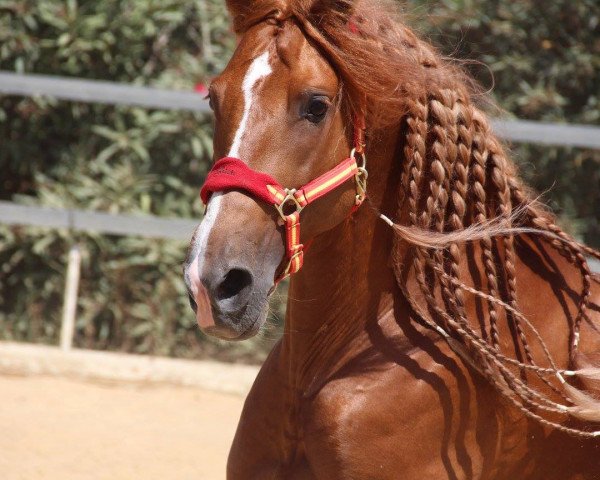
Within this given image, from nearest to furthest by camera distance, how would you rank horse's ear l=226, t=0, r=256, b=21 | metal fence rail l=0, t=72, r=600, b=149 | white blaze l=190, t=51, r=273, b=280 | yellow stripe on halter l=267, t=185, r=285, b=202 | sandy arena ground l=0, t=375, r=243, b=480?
white blaze l=190, t=51, r=273, b=280
yellow stripe on halter l=267, t=185, r=285, b=202
horse's ear l=226, t=0, r=256, b=21
sandy arena ground l=0, t=375, r=243, b=480
metal fence rail l=0, t=72, r=600, b=149

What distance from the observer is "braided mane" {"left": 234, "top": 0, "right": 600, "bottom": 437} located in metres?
2.37

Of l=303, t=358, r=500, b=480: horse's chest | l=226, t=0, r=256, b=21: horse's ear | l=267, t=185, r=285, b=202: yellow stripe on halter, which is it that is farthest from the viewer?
l=226, t=0, r=256, b=21: horse's ear

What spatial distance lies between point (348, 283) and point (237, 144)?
0.56 meters

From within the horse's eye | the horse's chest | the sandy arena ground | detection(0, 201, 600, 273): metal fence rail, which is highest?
the horse's eye

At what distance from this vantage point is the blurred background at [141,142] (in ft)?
21.5

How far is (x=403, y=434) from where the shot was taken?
2.38 m

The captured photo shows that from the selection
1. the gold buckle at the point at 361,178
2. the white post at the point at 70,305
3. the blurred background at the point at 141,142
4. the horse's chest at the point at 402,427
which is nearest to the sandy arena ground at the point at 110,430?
the white post at the point at 70,305

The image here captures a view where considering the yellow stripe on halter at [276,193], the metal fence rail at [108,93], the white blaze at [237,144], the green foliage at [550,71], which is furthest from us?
the green foliage at [550,71]

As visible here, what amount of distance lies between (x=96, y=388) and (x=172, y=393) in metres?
0.43

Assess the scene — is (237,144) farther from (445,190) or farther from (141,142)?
(141,142)

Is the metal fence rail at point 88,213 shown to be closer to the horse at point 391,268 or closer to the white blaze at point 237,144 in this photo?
the horse at point 391,268

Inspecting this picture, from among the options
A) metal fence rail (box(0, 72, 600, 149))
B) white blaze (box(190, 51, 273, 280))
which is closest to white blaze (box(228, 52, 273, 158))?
white blaze (box(190, 51, 273, 280))

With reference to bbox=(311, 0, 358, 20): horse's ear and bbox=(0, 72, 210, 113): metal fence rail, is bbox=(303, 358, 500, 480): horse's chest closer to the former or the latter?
bbox=(311, 0, 358, 20): horse's ear

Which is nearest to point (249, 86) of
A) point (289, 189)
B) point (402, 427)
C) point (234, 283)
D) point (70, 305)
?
point (289, 189)
